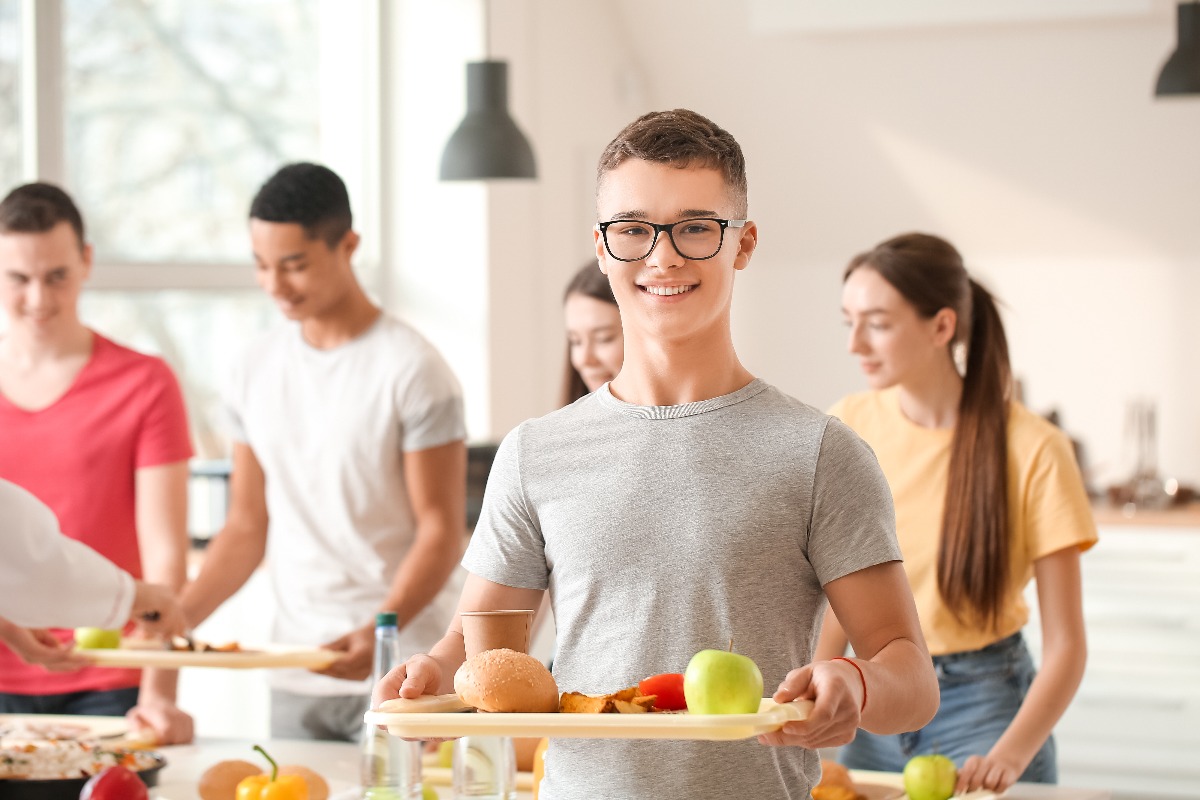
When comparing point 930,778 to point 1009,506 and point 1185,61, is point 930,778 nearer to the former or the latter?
point 1009,506

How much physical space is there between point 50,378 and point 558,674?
156cm

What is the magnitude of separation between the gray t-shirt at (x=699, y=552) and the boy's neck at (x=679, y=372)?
0.02m

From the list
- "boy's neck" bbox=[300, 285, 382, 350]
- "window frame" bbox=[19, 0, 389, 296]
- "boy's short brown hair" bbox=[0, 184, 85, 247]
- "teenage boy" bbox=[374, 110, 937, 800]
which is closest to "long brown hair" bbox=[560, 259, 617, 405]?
"boy's neck" bbox=[300, 285, 382, 350]

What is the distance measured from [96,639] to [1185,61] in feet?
10.0

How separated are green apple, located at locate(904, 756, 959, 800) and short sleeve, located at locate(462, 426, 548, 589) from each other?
29.4 inches

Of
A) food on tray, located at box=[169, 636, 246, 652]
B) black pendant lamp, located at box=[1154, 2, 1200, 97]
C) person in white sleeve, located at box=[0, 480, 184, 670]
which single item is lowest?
food on tray, located at box=[169, 636, 246, 652]

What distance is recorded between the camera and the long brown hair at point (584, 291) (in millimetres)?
2488

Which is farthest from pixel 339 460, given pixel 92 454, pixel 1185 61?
pixel 1185 61

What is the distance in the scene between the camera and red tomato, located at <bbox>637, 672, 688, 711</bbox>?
1306 mm

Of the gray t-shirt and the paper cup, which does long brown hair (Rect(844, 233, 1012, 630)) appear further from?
the paper cup

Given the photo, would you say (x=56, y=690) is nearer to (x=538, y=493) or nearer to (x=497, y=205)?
(x=538, y=493)

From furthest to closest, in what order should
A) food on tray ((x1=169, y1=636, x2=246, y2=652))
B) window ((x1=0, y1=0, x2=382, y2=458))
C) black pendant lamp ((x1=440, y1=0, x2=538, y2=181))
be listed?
window ((x1=0, y1=0, x2=382, y2=458)) → black pendant lamp ((x1=440, y1=0, x2=538, y2=181)) → food on tray ((x1=169, y1=636, x2=246, y2=652))

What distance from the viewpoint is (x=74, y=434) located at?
261cm

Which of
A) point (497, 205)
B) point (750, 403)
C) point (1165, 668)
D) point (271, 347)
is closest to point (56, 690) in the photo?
point (271, 347)
